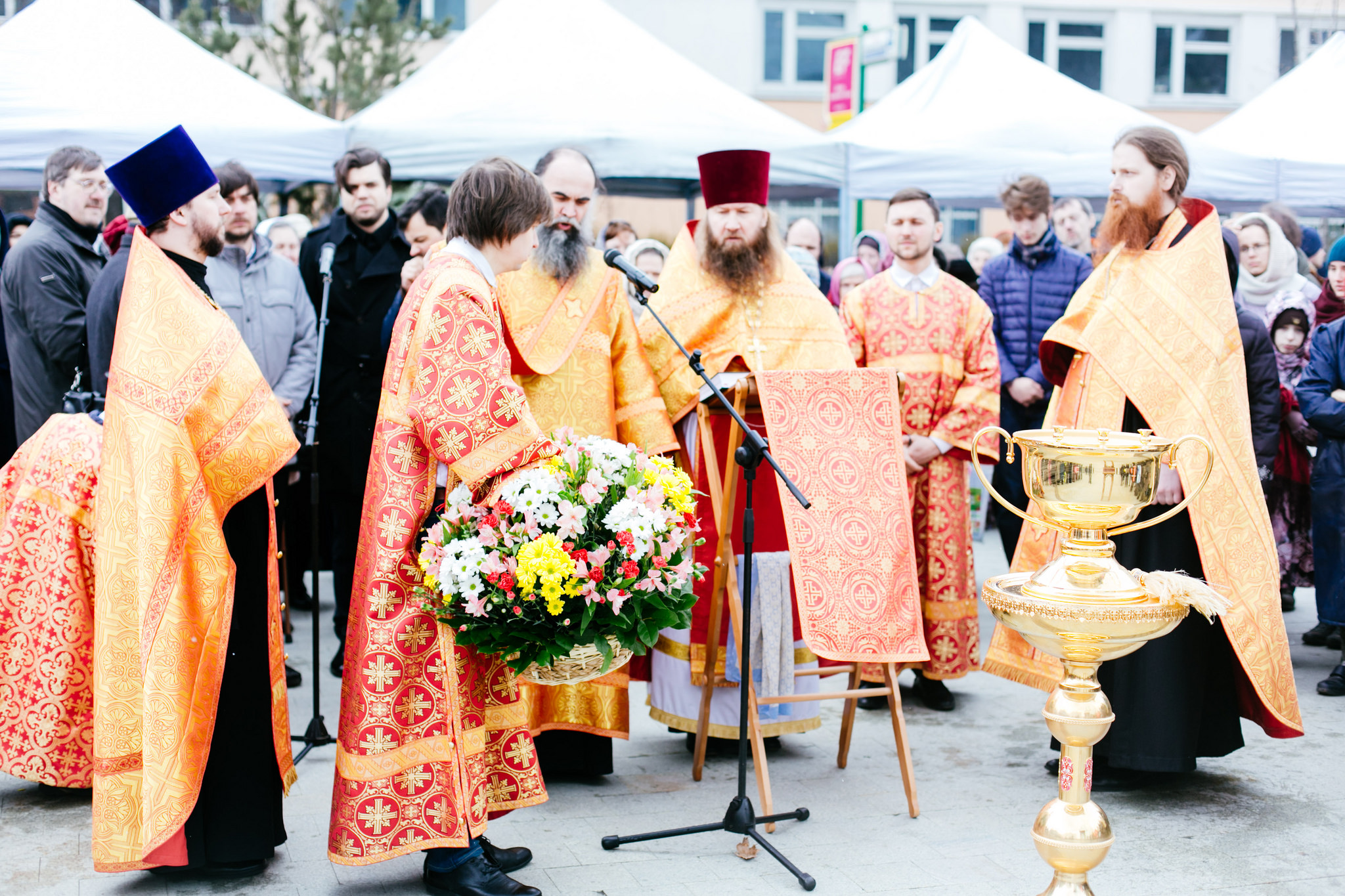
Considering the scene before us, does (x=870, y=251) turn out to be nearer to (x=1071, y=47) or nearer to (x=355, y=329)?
(x=355, y=329)

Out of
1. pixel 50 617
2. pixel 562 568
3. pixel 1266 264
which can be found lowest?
pixel 50 617

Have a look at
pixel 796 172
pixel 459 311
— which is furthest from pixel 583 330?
pixel 796 172

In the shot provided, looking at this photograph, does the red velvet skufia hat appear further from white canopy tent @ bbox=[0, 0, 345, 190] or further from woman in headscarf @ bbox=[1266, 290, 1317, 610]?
white canopy tent @ bbox=[0, 0, 345, 190]

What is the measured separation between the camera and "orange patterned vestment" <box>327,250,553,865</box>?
119 inches

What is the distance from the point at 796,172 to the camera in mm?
7777

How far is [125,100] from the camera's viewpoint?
670 cm

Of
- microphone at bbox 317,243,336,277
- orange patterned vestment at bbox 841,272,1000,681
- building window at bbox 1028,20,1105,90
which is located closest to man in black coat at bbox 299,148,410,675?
microphone at bbox 317,243,336,277

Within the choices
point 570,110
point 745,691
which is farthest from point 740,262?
point 570,110

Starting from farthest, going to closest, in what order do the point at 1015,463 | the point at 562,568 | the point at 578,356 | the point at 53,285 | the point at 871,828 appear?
the point at 1015,463 → the point at 53,285 → the point at 578,356 → the point at 871,828 → the point at 562,568

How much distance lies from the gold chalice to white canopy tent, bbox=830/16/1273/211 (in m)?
5.92

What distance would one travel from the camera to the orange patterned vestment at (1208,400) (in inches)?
155

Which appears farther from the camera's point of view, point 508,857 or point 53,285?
point 53,285

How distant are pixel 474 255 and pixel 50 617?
1837 millimetres

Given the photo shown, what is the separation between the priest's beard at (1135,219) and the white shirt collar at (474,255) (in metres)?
2.08
